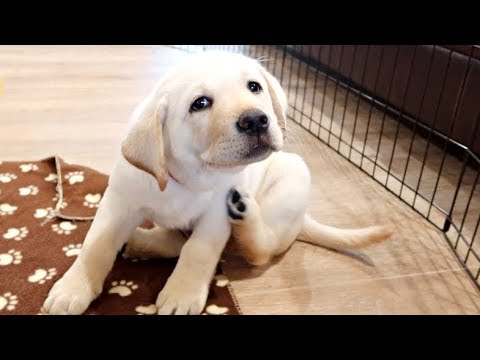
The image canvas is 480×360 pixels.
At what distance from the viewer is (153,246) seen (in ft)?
5.08

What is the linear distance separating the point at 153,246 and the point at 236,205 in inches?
11.1

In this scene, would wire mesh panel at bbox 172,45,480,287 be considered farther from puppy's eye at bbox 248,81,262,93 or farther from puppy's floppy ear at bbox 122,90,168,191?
puppy's floppy ear at bbox 122,90,168,191

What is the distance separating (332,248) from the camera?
1.69 meters

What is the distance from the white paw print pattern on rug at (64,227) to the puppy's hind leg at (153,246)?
0.20 metres

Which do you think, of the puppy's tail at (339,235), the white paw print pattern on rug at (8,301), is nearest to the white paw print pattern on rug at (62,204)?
the white paw print pattern on rug at (8,301)

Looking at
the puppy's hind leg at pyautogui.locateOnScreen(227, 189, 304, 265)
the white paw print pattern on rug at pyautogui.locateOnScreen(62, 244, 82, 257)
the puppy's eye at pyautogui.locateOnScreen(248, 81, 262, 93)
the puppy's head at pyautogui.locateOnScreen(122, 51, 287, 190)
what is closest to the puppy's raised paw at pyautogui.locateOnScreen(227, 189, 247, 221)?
the puppy's hind leg at pyautogui.locateOnScreen(227, 189, 304, 265)

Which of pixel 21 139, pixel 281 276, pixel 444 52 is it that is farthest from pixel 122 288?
pixel 444 52

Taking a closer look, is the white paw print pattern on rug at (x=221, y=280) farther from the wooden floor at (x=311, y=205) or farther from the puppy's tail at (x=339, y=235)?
the puppy's tail at (x=339, y=235)

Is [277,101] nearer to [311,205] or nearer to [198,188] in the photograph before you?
[198,188]

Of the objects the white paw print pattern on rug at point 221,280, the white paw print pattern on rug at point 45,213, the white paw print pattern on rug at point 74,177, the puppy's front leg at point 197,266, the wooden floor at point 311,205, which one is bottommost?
the wooden floor at point 311,205

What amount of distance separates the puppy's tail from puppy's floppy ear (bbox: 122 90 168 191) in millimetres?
588

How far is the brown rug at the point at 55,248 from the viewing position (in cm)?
138
